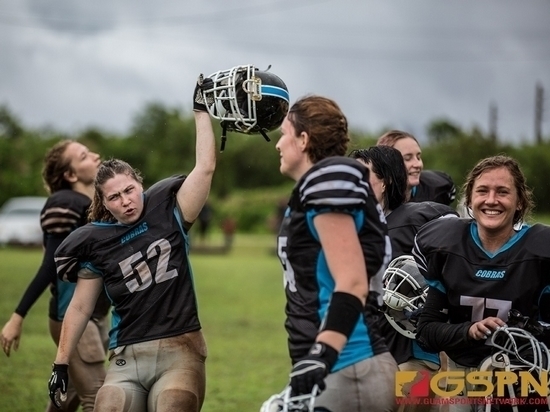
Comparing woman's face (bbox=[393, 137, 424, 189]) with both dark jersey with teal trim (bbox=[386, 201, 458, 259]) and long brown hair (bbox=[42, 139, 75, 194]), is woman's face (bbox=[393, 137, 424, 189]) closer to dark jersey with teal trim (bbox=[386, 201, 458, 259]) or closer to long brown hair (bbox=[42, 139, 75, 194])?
dark jersey with teal trim (bbox=[386, 201, 458, 259])

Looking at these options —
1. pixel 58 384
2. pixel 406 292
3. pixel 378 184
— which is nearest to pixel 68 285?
pixel 58 384

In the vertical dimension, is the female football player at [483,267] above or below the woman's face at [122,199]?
below

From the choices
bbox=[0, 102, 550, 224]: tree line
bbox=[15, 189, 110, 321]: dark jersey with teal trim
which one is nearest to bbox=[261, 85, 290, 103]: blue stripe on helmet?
bbox=[15, 189, 110, 321]: dark jersey with teal trim

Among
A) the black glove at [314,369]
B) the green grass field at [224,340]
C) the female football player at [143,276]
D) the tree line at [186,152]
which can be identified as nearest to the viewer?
the black glove at [314,369]

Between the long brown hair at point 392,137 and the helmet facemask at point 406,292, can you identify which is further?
the long brown hair at point 392,137

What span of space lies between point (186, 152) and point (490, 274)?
51.8 metres

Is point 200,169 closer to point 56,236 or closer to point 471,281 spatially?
point 471,281

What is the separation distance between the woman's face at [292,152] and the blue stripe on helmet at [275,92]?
26.8 inches

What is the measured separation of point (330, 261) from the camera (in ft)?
11.0

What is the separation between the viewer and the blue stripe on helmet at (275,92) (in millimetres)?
4266

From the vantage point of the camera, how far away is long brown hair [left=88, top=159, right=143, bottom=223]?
185 inches

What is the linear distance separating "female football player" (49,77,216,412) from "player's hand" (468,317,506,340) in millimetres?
1440

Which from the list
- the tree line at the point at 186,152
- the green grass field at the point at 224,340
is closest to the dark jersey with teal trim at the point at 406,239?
the green grass field at the point at 224,340

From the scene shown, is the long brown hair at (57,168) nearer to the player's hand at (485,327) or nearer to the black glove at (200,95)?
the black glove at (200,95)
